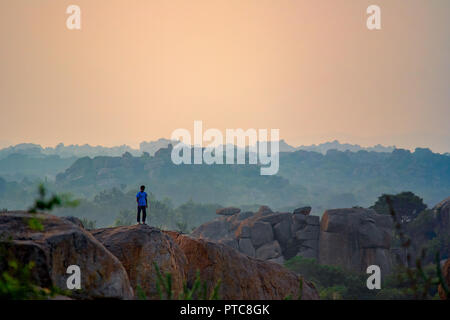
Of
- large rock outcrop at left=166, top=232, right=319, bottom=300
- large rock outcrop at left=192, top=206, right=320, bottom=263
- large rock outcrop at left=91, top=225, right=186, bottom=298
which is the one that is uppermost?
large rock outcrop at left=91, top=225, right=186, bottom=298

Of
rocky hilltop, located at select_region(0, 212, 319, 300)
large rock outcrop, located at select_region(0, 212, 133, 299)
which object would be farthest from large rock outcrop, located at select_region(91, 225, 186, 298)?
large rock outcrop, located at select_region(0, 212, 133, 299)

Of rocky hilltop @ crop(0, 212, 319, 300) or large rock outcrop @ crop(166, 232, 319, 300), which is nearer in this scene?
rocky hilltop @ crop(0, 212, 319, 300)

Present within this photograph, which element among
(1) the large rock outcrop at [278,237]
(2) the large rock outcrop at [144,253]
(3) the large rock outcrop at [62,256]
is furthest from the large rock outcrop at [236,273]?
(1) the large rock outcrop at [278,237]

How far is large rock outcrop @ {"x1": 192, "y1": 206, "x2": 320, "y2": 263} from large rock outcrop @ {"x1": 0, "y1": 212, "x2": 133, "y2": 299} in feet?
121

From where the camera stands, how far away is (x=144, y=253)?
35.6ft

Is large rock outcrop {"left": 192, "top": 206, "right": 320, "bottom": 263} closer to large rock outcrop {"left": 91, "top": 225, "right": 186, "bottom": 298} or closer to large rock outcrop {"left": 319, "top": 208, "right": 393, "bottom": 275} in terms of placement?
large rock outcrop {"left": 319, "top": 208, "right": 393, "bottom": 275}

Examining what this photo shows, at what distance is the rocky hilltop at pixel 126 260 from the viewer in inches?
300

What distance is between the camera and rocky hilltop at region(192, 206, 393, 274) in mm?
43094

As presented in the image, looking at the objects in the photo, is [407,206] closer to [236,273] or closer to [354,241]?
[354,241]
